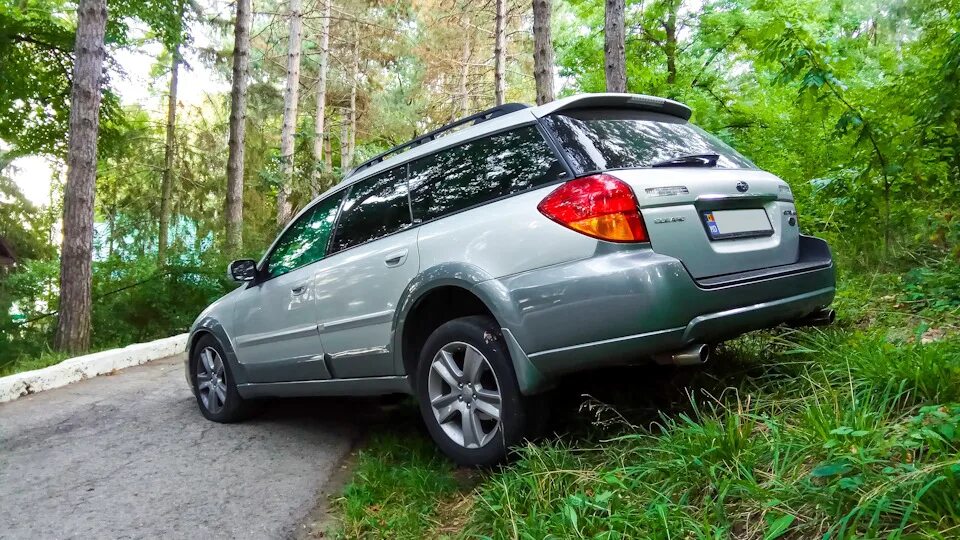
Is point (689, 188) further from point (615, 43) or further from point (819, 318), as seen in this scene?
point (615, 43)

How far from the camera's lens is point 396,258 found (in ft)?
11.8

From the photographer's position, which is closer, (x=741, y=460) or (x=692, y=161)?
(x=741, y=460)

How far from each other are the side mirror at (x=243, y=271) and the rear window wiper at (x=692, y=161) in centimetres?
317

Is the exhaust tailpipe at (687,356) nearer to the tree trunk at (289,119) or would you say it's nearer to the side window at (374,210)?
the side window at (374,210)

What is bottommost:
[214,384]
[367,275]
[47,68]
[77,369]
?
[77,369]

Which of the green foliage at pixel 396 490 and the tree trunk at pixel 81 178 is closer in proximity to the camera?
the green foliage at pixel 396 490

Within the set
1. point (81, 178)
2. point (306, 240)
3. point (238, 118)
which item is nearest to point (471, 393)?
point (306, 240)

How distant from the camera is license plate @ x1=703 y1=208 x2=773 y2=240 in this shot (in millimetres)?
2959

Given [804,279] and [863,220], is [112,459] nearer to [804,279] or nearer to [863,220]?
[804,279]

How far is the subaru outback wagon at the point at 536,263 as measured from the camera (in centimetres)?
276

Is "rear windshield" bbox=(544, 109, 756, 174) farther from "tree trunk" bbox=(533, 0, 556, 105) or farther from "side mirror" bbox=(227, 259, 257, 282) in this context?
"tree trunk" bbox=(533, 0, 556, 105)

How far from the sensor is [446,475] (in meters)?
3.44

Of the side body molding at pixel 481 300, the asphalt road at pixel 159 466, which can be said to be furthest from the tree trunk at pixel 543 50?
the side body molding at pixel 481 300

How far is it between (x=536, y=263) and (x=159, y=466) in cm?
295
